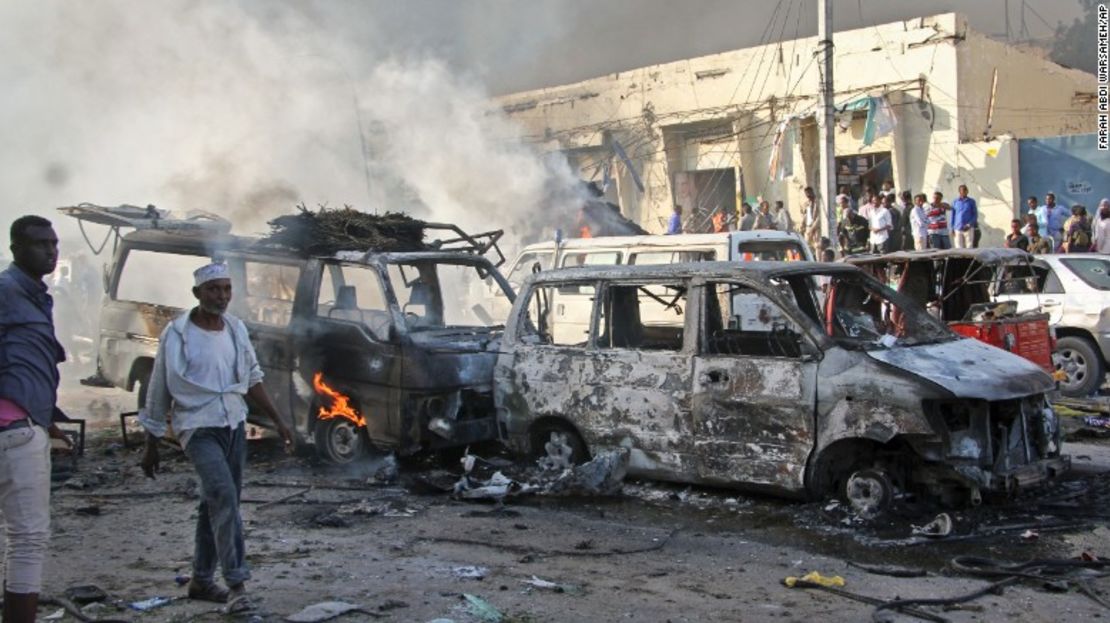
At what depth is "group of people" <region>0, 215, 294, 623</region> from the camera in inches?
154

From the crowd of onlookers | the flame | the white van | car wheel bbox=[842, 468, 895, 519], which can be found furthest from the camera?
the crowd of onlookers

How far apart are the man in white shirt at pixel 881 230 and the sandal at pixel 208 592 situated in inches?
567

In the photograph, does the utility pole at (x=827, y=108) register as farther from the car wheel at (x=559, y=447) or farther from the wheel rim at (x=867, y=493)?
the wheel rim at (x=867, y=493)

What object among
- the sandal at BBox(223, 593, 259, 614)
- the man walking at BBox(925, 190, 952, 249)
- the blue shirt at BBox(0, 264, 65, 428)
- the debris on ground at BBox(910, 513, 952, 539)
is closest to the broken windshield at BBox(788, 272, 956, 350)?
the debris on ground at BBox(910, 513, 952, 539)

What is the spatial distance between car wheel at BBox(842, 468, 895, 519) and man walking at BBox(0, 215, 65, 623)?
434 cm

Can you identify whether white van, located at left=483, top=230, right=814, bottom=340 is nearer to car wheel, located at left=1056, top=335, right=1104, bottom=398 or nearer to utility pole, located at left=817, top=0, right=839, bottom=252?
car wheel, located at left=1056, top=335, right=1104, bottom=398

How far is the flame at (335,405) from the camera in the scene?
26.6 feet

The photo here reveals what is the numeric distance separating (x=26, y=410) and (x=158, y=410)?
0.81 m

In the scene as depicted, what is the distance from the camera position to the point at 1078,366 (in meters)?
11.5

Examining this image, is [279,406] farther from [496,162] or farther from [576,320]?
[496,162]

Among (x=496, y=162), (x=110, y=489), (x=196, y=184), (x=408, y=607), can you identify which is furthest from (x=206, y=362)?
(x=496, y=162)

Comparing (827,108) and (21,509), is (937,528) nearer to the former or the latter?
(21,509)

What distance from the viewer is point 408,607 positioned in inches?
184

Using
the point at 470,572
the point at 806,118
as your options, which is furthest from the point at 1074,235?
the point at 470,572
